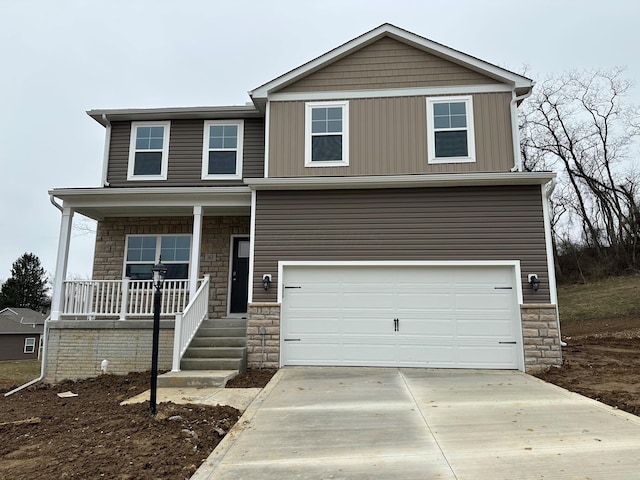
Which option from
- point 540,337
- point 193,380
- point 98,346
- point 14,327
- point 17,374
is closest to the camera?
point 193,380

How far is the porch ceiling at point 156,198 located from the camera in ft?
29.7

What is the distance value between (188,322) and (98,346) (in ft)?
6.83

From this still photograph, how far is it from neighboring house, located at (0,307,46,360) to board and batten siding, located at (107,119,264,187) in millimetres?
28733

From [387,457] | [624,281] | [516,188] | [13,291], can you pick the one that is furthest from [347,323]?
[13,291]

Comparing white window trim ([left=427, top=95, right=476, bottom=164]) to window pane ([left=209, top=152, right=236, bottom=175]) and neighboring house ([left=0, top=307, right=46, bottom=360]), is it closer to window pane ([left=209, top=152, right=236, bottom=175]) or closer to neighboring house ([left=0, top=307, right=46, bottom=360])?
window pane ([left=209, top=152, right=236, bottom=175])

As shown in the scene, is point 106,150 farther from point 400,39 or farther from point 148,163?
point 400,39

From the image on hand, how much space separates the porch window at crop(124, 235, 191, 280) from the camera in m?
10.4

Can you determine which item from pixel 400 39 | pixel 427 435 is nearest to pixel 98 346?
pixel 427 435

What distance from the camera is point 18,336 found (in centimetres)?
3231

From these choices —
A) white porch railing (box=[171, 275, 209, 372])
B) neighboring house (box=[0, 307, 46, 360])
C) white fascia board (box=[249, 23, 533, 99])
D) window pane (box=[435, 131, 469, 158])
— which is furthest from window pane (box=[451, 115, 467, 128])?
neighboring house (box=[0, 307, 46, 360])

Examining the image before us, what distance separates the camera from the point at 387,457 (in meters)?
3.70

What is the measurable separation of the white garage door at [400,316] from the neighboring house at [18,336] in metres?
32.5

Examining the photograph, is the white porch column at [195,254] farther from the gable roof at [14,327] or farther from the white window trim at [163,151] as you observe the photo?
the gable roof at [14,327]

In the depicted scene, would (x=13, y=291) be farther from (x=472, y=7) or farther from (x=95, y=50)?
(x=472, y=7)
